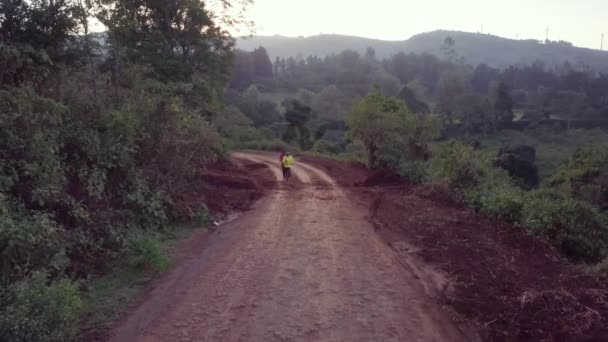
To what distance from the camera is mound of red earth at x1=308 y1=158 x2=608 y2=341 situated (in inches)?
263

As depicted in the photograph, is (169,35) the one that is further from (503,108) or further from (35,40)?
(503,108)

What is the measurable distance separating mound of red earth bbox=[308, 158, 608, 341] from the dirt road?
1.94ft

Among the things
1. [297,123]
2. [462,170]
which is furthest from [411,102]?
[462,170]

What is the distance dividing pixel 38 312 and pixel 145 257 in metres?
3.01

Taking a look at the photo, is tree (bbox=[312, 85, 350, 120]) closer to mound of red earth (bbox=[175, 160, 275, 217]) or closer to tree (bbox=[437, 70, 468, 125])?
tree (bbox=[437, 70, 468, 125])

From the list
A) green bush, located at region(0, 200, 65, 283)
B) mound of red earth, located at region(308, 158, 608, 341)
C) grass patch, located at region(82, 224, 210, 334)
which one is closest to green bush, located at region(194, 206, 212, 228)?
grass patch, located at region(82, 224, 210, 334)

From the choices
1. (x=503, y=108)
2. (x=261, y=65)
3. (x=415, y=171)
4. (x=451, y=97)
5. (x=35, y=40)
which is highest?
(x=261, y=65)

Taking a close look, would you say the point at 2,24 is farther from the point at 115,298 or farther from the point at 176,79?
the point at 176,79

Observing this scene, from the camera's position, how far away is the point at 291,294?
7727 mm

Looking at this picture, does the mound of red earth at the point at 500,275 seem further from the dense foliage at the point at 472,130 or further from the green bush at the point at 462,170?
the green bush at the point at 462,170

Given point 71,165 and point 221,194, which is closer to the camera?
point 71,165

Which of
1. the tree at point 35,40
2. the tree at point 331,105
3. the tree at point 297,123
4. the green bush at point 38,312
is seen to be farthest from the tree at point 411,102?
the green bush at point 38,312

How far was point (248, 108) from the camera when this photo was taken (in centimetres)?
6316

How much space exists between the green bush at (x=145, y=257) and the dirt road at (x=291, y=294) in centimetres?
34
